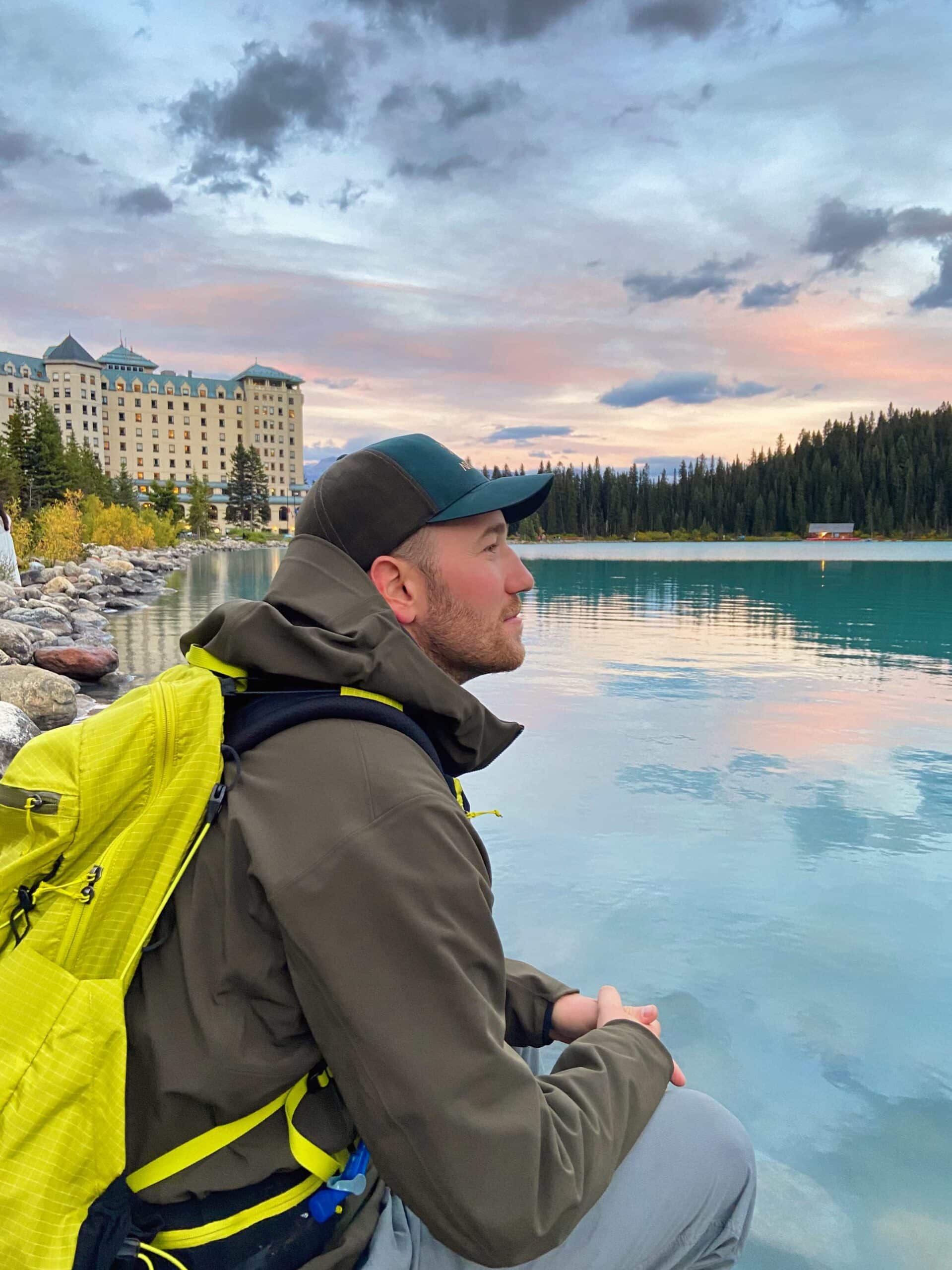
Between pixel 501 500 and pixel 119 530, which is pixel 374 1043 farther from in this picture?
pixel 119 530

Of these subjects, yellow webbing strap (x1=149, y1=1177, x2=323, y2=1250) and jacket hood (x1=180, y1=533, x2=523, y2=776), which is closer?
yellow webbing strap (x1=149, y1=1177, x2=323, y2=1250)

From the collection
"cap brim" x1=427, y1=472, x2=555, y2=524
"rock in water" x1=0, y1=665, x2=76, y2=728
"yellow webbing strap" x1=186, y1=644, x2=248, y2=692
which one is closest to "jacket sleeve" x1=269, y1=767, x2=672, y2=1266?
"yellow webbing strap" x1=186, y1=644, x2=248, y2=692

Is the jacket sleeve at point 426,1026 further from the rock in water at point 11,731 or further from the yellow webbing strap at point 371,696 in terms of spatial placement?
the rock in water at point 11,731

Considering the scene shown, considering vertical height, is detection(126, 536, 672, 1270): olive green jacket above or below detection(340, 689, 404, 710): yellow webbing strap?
below

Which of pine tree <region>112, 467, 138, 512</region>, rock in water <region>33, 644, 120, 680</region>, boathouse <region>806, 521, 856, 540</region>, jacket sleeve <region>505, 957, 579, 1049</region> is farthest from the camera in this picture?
boathouse <region>806, 521, 856, 540</region>

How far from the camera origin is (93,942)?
1.31m

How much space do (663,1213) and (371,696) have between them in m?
1.05

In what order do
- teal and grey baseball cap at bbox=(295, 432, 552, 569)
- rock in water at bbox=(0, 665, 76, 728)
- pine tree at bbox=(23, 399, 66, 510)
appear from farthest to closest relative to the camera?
pine tree at bbox=(23, 399, 66, 510) → rock in water at bbox=(0, 665, 76, 728) → teal and grey baseball cap at bbox=(295, 432, 552, 569)

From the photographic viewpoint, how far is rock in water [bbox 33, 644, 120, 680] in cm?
1046

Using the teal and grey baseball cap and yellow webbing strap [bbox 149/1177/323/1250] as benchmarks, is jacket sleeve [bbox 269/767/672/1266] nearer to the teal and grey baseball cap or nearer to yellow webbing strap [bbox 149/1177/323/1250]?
yellow webbing strap [bbox 149/1177/323/1250]

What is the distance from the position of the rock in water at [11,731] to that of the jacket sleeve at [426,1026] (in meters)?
5.34

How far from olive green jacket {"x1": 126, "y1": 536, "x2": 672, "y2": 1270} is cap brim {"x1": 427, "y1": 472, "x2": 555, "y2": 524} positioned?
406mm

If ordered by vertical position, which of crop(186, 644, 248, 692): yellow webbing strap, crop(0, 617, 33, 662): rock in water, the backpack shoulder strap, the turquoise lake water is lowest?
the turquoise lake water

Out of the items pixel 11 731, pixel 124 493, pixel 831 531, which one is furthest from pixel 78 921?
pixel 831 531
